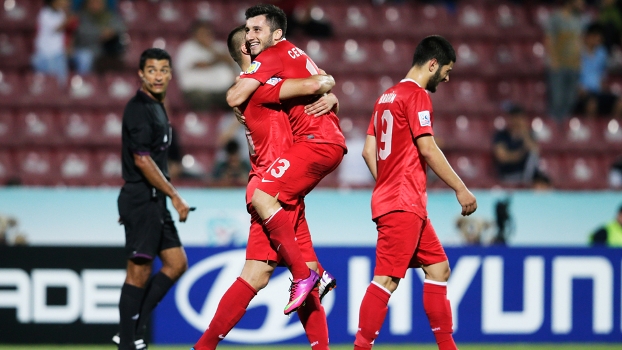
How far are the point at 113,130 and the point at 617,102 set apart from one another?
6856 mm

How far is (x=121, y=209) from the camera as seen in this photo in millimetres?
6344

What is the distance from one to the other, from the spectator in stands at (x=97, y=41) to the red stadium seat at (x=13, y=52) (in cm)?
76

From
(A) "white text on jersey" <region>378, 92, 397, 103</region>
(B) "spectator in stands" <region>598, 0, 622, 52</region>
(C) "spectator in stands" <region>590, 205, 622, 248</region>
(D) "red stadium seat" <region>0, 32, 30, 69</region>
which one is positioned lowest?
(C) "spectator in stands" <region>590, 205, 622, 248</region>

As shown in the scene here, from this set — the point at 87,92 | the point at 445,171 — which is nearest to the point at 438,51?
the point at 445,171

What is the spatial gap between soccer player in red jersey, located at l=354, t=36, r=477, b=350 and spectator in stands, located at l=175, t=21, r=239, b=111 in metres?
5.85

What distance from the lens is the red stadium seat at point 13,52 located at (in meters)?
12.2

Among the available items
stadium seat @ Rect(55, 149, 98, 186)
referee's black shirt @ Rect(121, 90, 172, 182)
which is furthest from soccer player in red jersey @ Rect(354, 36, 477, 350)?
stadium seat @ Rect(55, 149, 98, 186)

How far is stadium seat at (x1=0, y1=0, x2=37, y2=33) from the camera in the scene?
41.1ft

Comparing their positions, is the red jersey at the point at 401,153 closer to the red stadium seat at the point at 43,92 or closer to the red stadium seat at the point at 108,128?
the red stadium seat at the point at 108,128

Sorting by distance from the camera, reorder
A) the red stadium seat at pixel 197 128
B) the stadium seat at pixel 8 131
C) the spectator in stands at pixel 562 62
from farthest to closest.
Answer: the spectator in stands at pixel 562 62, the red stadium seat at pixel 197 128, the stadium seat at pixel 8 131

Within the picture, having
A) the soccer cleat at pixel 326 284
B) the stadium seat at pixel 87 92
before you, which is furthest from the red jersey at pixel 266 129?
the stadium seat at pixel 87 92

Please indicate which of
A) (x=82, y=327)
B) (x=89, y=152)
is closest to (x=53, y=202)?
(x=82, y=327)

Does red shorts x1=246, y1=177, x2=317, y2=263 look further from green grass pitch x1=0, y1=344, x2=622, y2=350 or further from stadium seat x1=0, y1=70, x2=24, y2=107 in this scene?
stadium seat x1=0, y1=70, x2=24, y2=107

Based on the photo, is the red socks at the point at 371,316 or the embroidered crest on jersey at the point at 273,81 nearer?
the embroidered crest on jersey at the point at 273,81
